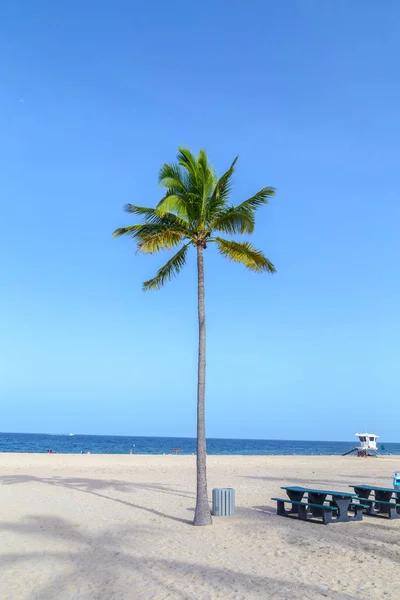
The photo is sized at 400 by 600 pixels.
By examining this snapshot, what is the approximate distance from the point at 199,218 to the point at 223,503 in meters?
6.58

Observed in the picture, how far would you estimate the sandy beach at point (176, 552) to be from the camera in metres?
7.19

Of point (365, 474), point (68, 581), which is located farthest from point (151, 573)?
point (365, 474)

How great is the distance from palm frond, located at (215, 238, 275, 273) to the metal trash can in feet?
17.2

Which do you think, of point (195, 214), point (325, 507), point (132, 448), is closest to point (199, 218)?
point (195, 214)

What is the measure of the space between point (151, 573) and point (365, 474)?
20022 mm

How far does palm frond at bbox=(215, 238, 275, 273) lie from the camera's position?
12805 millimetres

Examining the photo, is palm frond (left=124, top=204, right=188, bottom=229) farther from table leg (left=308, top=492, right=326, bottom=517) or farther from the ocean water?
the ocean water

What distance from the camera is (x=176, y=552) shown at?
916cm

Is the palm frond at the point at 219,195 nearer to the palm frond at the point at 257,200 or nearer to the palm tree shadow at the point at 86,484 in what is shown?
the palm frond at the point at 257,200

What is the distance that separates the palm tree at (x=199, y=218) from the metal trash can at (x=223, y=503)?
107 cm

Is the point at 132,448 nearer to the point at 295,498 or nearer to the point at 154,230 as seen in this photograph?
the point at 295,498

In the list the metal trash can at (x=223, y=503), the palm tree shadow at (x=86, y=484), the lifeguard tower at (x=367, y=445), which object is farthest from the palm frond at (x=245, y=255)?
the lifeguard tower at (x=367, y=445)

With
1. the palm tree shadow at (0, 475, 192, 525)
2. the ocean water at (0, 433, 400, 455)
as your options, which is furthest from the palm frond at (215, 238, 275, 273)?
the ocean water at (0, 433, 400, 455)

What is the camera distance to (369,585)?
725 centimetres
